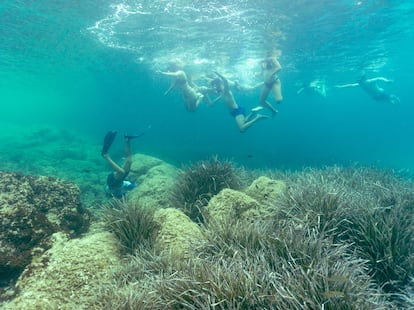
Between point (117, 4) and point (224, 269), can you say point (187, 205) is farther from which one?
point (117, 4)

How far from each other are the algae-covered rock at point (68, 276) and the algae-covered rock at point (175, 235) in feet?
2.79

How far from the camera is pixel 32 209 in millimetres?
5863

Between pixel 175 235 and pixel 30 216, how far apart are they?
10.1 ft

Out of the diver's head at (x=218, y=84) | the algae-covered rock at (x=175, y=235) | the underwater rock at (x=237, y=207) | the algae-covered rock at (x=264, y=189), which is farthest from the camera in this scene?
the diver's head at (x=218, y=84)

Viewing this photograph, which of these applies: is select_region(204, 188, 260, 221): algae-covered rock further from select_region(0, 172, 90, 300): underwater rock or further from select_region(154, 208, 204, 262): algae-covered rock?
select_region(0, 172, 90, 300): underwater rock

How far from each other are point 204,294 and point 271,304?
664 mm

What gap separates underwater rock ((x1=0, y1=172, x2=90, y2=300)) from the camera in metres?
4.95

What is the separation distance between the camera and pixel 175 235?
5.10 metres

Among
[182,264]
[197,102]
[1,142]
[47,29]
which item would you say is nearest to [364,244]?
[182,264]

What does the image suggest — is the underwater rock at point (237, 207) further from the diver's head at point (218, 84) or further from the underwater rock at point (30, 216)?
the diver's head at point (218, 84)

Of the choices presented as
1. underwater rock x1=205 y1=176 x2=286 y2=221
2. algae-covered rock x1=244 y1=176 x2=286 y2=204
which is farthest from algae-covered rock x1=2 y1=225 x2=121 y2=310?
algae-covered rock x1=244 y1=176 x2=286 y2=204

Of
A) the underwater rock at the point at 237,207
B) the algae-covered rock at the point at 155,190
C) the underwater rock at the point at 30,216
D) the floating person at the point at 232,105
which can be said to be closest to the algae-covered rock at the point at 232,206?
the underwater rock at the point at 237,207

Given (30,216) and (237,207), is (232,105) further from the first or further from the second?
(30,216)

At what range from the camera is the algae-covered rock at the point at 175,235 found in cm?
432
